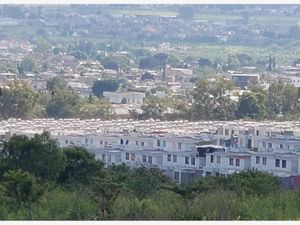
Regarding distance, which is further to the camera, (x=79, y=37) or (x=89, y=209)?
(x=79, y=37)

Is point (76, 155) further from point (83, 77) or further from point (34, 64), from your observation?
point (34, 64)

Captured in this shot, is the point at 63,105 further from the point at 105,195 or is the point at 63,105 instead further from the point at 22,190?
the point at 105,195

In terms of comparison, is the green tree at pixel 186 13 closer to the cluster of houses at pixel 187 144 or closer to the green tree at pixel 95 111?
the green tree at pixel 95 111

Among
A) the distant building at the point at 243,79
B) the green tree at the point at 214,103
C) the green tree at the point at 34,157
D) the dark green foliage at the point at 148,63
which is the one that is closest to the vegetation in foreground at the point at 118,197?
the green tree at the point at 34,157

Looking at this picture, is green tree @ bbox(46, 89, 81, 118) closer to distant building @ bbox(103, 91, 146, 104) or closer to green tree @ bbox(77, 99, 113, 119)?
green tree @ bbox(77, 99, 113, 119)

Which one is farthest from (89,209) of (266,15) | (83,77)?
(266,15)
